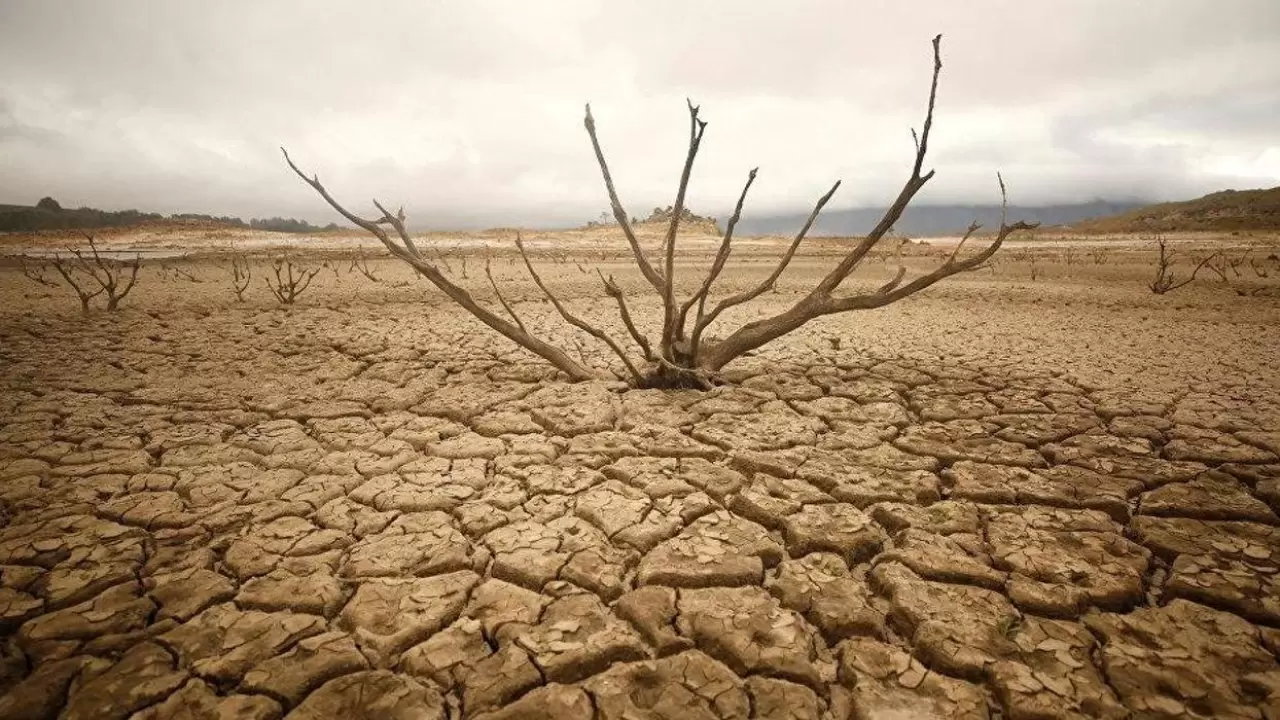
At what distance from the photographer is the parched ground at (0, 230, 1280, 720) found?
1.10 metres

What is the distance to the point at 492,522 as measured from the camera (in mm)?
1714

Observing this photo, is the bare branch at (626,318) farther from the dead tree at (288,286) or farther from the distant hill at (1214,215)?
the distant hill at (1214,215)

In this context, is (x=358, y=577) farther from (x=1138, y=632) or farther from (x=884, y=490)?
(x=1138, y=632)

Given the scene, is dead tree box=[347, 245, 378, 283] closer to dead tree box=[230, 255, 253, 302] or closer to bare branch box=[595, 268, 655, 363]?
dead tree box=[230, 255, 253, 302]

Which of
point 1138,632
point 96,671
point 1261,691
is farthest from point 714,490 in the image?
point 96,671

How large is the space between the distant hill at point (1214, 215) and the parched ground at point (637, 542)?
37.8 m

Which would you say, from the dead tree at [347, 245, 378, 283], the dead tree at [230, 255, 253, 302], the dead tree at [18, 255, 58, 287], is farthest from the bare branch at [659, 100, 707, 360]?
the dead tree at [18, 255, 58, 287]

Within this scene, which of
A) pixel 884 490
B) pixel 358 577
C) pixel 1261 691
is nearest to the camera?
pixel 1261 691

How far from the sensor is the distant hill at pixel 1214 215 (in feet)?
94.5

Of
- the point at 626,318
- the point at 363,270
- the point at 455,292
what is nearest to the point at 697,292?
the point at 626,318

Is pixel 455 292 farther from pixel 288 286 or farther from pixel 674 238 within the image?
pixel 288 286

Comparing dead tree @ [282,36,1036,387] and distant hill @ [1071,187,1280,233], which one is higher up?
distant hill @ [1071,187,1280,233]

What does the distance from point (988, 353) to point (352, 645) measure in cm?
430

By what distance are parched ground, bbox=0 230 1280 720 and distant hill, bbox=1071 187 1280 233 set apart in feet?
124
